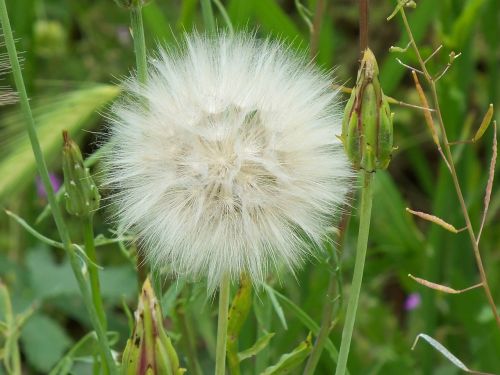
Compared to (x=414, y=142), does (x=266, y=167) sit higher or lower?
higher

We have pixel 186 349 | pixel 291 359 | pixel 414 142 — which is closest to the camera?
pixel 291 359

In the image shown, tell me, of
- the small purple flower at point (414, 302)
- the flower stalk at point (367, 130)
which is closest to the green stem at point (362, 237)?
the flower stalk at point (367, 130)

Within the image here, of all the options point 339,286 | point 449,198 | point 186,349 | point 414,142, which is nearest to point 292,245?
point 339,286

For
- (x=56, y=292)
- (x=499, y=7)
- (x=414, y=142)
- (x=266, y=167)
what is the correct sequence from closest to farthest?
(x=266, y=167) < (x=56, y=292) < (x=499, y=7) < (x=414, y=142)

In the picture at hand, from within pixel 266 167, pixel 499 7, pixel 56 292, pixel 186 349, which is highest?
pixel 266 167

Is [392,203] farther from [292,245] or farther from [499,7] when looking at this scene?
[292,245]

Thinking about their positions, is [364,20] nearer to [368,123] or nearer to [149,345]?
[368,123]
